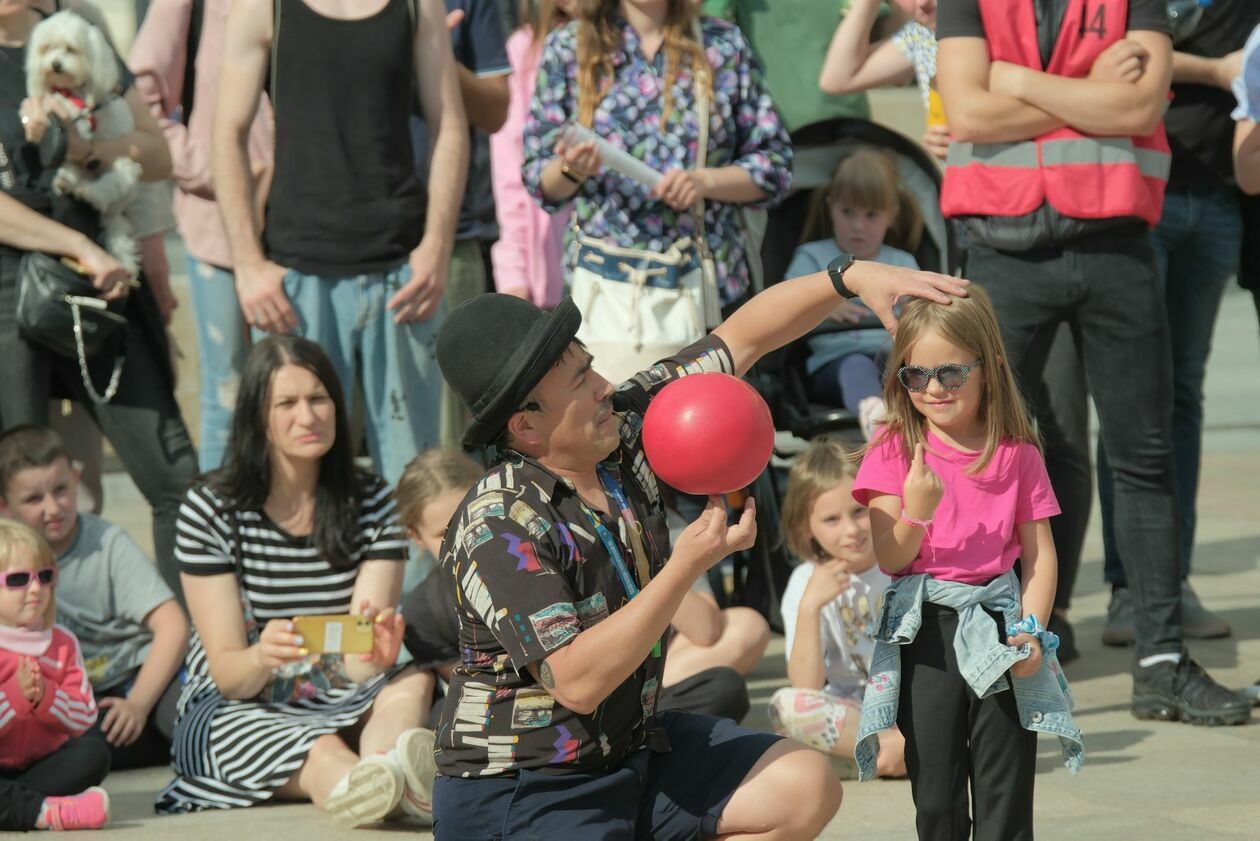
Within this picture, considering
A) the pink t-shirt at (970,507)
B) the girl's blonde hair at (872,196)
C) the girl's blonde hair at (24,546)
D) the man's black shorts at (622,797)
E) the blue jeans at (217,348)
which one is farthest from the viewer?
the girl's blonde hair at (872,196)

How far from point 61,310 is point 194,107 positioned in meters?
1.22

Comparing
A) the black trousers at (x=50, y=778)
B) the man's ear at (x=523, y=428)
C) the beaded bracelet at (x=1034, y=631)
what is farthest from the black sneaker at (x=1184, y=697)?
the black trousers at (x=50, y=778)

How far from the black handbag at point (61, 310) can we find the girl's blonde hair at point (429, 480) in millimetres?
1101

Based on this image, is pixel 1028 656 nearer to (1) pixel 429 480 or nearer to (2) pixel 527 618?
(2) pixel 527 618

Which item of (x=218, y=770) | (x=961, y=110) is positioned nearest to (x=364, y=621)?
(x=218, y=770)

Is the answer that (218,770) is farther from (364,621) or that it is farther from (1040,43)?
(1040,43)

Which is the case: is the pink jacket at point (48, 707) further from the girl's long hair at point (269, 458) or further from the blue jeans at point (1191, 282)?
the blue jeans at point (1191, 282)

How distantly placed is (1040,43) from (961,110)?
0.31 metres

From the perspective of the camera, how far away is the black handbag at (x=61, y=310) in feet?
18.8

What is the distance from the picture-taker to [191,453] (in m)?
6.10

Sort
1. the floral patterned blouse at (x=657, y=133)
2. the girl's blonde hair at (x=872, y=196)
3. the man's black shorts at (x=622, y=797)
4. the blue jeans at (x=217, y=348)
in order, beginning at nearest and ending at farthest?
the man's black shorts at (x=622, y=797) → the floral patterned blouse at (x=657, y=133) → the blue jeans at (x=217, y=348) → the girl's blonde hair at (x=872, y=196)

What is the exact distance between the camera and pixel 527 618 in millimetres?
3445

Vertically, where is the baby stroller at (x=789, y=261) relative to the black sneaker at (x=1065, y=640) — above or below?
above

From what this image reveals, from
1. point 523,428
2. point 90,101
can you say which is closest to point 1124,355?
point 523,428
